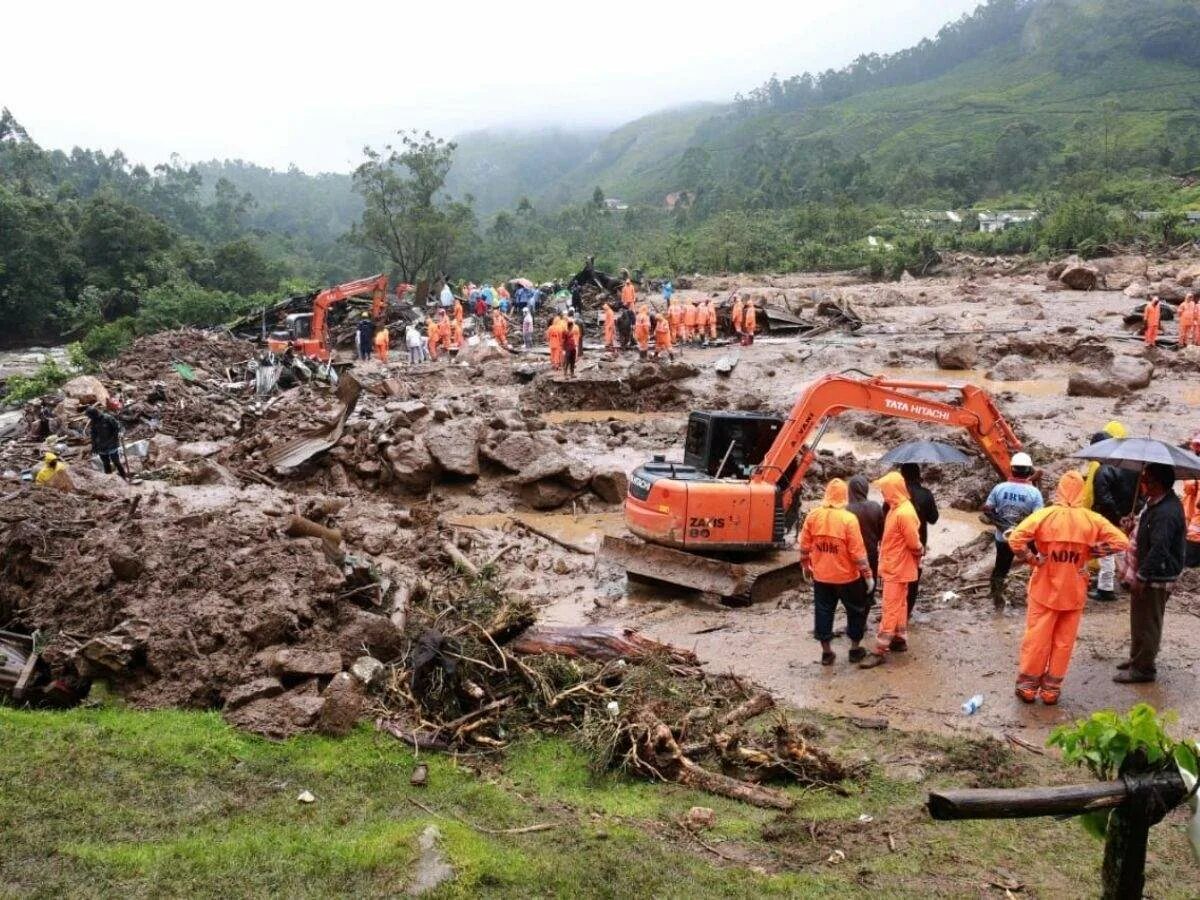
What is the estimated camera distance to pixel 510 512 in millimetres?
14375

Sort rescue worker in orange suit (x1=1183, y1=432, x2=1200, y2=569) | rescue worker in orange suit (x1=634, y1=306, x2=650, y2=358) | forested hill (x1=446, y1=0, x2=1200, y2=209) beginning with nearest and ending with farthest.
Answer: rescue worker in orange suit (x1=1183, y1=432, x2=1200, y2=569) < rescue worker in orange suit (x1=634, y1=306, x2=650, y2=358) < forested hill (x1=446, y1=0, x2=1200, y2=209)

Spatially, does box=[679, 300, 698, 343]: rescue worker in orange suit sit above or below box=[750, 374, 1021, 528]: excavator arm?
below

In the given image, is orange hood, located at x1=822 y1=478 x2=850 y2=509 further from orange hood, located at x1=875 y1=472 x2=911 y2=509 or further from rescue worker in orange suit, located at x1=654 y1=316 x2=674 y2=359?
rescue worker in orange suit, located at x1=654 y1=316 x2=674 y2=359

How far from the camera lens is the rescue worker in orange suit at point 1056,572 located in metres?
6.41

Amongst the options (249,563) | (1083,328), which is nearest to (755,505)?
(249,563)

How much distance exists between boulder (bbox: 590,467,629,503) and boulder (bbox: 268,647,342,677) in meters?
7.57

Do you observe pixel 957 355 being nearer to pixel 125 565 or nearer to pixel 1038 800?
pixel 125 565

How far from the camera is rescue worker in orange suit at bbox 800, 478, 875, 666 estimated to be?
7527 mm

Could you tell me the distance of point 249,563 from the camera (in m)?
8.11

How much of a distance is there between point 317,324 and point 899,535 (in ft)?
71.5

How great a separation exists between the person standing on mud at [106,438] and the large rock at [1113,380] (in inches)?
658

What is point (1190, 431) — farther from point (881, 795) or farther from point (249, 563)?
point (249, 563)

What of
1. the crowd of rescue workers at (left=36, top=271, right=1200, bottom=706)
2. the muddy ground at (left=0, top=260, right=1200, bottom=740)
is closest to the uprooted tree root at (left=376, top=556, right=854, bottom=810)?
the muddy ground at (left=0, top=260, right=1200, bottom=740)

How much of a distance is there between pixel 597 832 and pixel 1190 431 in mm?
14154
